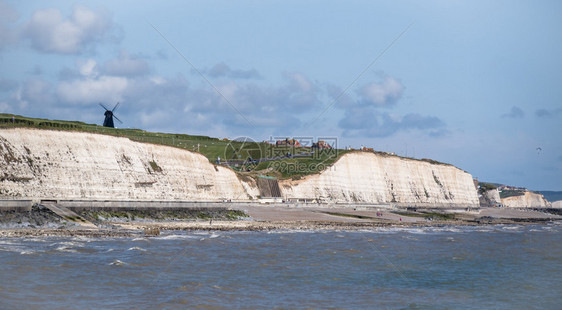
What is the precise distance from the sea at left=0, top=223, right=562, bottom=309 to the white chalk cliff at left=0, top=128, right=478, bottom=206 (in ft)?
55.9

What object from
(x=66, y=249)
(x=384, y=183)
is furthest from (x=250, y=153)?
(x=66, y=249)

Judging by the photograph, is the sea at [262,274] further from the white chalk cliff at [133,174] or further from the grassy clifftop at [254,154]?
the grassy clifftop at [254,154]

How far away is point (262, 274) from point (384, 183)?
89790 millimetres

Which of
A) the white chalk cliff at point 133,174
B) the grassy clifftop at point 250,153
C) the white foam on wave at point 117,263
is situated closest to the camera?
the white foam on wave at point 117,263

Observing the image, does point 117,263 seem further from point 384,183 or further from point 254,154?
point 254,154

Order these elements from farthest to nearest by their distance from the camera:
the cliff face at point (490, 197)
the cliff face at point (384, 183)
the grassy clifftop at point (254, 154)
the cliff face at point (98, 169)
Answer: the cliff face at point (490, 197), the grassy clifftop at point (254, 154), the cliff face at point (384, 183), the cliff face at point (98, 169)

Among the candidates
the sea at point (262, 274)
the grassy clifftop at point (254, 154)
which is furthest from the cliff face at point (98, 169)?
the sea at point (262, 274)

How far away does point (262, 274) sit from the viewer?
1171 inches

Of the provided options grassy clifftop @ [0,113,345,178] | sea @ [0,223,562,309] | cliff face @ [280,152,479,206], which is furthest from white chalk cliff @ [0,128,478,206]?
sea @ [0,223,562,309]

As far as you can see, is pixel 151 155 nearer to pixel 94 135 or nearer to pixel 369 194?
pixel 94 135

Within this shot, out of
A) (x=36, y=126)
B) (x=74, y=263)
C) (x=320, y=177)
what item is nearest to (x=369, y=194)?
(x=320, y=177)

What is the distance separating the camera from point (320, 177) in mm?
101500

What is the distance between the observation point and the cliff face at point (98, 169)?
178 ft

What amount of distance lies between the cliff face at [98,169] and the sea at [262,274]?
55.0ft
